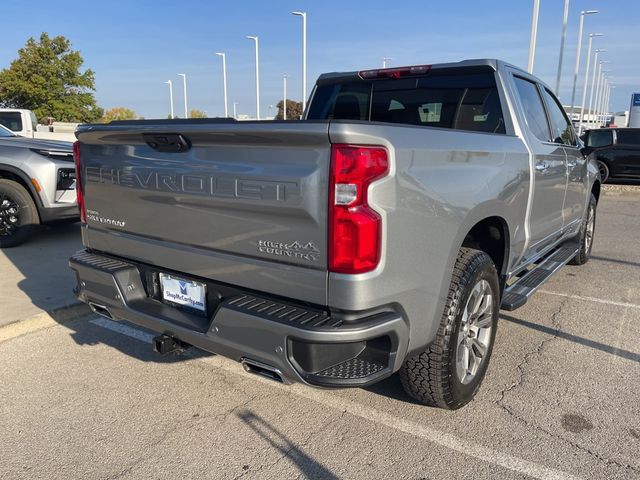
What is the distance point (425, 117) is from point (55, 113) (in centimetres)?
3896

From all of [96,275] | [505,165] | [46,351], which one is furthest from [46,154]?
[505,165]

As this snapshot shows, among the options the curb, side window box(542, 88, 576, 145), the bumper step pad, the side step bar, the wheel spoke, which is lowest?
the curb

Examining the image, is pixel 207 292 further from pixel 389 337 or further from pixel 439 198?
pixel 439 198

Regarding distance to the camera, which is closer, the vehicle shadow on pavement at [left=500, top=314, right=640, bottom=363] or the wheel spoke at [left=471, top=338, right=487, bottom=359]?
the wheel spoke at [left=471, top=338, right=487, bottom=359]

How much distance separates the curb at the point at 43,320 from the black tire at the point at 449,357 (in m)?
2.90

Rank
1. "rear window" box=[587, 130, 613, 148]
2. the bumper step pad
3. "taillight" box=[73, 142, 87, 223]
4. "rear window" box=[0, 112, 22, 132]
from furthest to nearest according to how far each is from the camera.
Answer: "rear window" box=[587, 130, 613, 148], "rear window" box=[0, 112, 22, 132], "taillight" box=[73, 142, 87, 223], the bumper step pad

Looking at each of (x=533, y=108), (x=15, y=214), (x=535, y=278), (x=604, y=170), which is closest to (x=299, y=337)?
(x=535, y=278)

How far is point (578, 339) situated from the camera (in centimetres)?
412

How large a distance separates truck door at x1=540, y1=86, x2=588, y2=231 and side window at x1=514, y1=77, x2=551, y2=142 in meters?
0.17

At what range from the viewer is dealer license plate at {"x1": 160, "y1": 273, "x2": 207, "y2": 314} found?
275cm

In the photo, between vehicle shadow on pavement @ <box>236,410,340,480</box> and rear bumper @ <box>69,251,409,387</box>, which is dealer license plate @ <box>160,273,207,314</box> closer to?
rear bumper @ <box>69,251,409,387</box>

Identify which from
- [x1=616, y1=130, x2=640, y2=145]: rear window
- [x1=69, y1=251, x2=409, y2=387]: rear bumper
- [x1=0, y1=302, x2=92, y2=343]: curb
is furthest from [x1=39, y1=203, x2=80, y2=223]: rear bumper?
[x1=616, y1=130, x2=640, y2=145]: rear window

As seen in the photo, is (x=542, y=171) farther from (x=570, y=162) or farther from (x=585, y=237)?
(x=585, y=237)

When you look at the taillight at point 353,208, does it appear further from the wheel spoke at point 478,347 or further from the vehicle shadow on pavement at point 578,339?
the vehicle shadow on pavement at point 578,339
